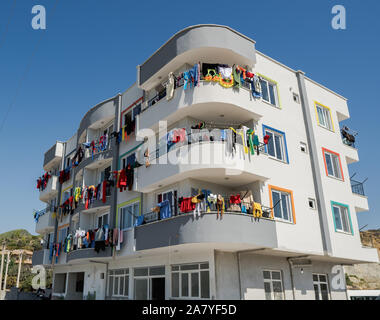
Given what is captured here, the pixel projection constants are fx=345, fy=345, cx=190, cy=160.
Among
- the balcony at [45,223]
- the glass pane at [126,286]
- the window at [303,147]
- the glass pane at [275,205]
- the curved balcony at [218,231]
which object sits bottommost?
the glass pane at [126,286]

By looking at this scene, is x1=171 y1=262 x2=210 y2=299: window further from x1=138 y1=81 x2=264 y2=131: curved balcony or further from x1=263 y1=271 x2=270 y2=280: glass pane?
x1=138 y1=81 x2=264 y2=131: curved balcony

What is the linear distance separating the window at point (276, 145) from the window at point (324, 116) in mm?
4760

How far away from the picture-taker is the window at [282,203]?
713 inches

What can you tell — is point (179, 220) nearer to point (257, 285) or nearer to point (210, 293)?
point (210, 293)

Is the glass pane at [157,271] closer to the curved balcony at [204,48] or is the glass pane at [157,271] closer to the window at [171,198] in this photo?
the window at [171,198]

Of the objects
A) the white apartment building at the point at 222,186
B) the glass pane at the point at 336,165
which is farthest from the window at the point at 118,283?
the glass pane at the point at 336,165

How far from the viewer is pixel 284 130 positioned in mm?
20516

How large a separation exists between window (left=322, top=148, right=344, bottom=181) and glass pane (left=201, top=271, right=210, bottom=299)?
35.3 feet

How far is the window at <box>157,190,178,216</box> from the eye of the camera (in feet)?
57.5

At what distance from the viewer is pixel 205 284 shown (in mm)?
16297

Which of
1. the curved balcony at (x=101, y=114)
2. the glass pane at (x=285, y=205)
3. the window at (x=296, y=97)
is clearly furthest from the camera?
the curved balcony at (x=101, y=114)

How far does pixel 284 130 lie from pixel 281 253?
7.14 metres

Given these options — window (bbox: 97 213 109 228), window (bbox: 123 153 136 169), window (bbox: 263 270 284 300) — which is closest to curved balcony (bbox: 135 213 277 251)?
window (bbox: 263 270 284 300)
